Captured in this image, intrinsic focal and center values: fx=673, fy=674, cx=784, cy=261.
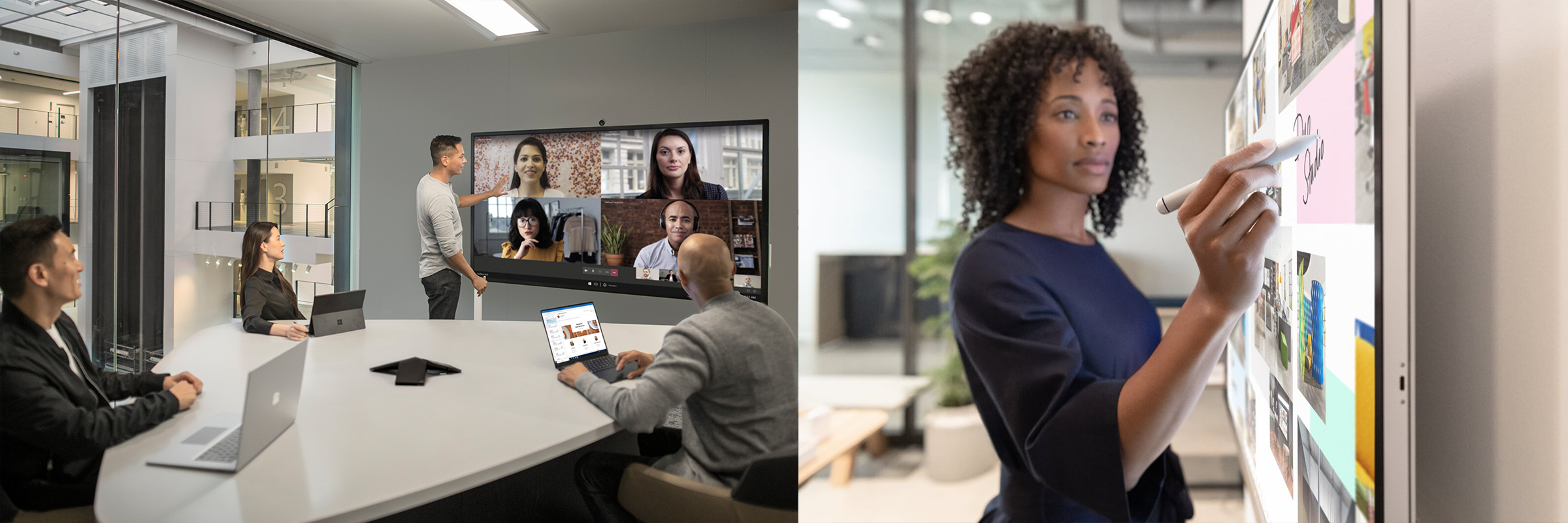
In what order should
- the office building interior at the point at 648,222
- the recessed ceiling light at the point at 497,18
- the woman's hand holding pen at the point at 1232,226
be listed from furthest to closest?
the recessed ceiling light at the point at 497,18, the woman's hand holding pen at the point at 1232,226, the office building interior at the point at 648,222

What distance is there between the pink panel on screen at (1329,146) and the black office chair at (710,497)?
139cm

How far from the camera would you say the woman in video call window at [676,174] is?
6.47ft

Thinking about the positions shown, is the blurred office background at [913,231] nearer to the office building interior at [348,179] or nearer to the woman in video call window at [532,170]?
the office building interior at [348,179]

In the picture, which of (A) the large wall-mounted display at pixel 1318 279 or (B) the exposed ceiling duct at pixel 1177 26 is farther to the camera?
(B) the exposed ceiling duct at pixel 1177 26

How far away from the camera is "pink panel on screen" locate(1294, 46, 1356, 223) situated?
867 millimetres

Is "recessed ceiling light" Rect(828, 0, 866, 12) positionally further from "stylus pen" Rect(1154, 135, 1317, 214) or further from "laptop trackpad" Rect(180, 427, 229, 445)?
"laptop trackpad" Rect(180, 427, 229, 445)

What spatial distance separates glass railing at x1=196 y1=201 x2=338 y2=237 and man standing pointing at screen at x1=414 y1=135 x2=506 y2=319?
0.30 meters

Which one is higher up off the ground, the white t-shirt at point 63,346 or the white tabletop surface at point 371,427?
the white t-shirt at point 63,346

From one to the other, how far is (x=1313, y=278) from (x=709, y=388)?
141 cm

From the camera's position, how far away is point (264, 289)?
1836 mm

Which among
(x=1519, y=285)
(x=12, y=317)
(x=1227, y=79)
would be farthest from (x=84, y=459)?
(x=1519, y=285)

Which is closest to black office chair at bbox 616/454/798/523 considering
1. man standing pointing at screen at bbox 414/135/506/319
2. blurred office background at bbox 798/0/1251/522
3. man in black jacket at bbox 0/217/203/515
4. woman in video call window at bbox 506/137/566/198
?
blurred office background at bbox 798/0/1251/522

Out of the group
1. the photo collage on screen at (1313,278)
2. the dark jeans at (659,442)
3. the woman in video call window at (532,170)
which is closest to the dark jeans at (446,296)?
the woman in video call window at (532,170)

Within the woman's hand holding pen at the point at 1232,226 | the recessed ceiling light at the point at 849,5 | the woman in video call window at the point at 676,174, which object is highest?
the recessed ceiling light at the point at 849,5
